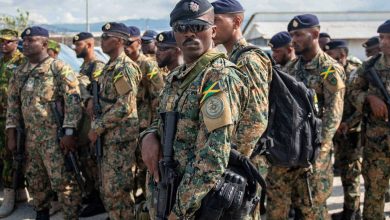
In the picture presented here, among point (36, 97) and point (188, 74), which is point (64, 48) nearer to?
point (36, 97)

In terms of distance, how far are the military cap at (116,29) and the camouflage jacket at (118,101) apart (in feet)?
0.83

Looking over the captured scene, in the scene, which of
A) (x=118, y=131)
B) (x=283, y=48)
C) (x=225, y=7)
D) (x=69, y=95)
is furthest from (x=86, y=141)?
(x=225, y=7)

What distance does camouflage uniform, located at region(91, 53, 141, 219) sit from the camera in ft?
13.3

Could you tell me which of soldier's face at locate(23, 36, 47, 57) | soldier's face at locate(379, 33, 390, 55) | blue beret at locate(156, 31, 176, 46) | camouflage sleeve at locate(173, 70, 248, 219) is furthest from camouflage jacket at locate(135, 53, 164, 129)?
camouflage sleeve at locate(173, 70, 248, 219)

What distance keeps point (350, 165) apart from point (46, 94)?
3528mm

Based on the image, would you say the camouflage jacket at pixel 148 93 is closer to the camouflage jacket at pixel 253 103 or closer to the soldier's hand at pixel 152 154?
the camouflage jacket at pixel 253 103

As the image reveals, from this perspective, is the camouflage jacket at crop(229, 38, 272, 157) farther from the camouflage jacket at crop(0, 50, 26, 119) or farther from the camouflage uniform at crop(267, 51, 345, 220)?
the camouflage jacket at crop(0, 50, 26, 119)

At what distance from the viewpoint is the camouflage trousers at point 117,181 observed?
4.08 meters

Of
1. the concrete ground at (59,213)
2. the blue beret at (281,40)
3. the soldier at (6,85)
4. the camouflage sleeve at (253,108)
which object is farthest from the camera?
the soldier at (6,85)

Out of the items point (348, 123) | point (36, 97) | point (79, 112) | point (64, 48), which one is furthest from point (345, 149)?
point (64, 48)

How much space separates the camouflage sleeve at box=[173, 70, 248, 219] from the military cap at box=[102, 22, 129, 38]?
8.39 ft

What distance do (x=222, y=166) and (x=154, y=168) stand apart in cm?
45

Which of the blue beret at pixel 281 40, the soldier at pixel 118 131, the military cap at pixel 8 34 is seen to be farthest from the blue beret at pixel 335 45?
the military cap at pixel 8 34

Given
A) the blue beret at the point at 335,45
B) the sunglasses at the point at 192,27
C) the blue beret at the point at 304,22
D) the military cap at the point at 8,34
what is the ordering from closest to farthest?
the sunglasses at the point at 192,27
the blue beret at the point at 304,22
the military cap at the point at 8,34
the blue beret at the point at 335,45
